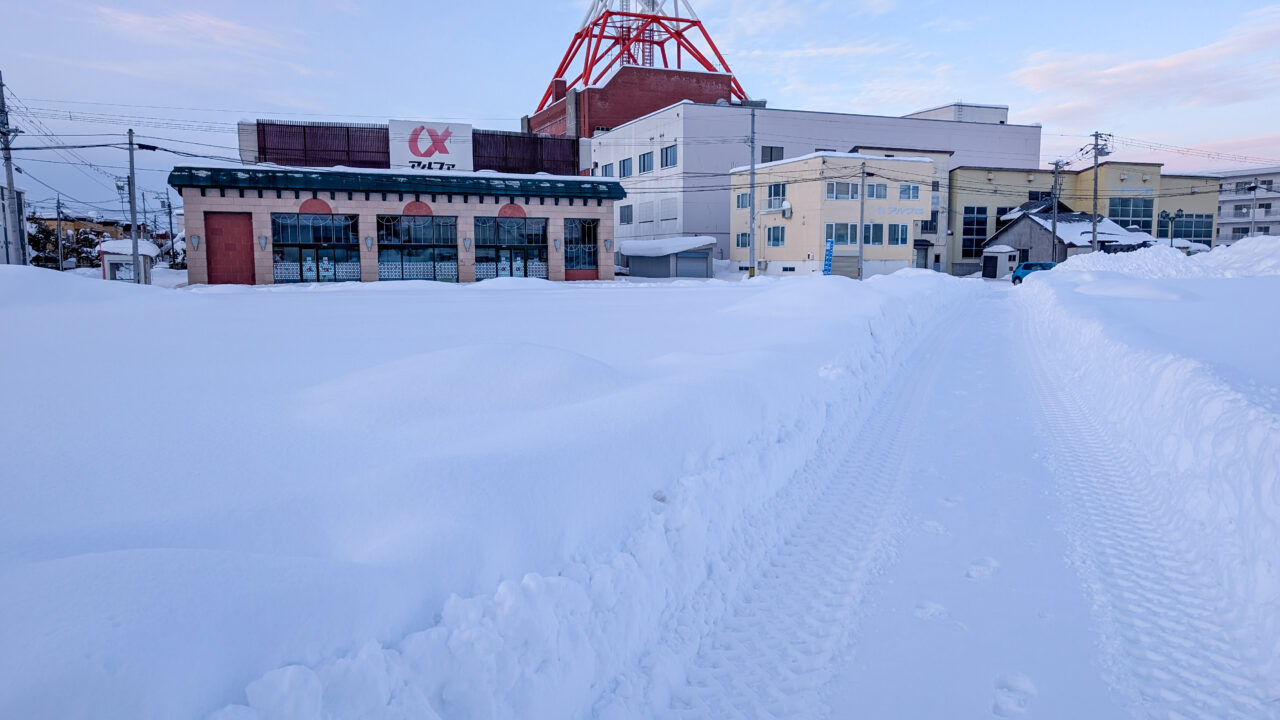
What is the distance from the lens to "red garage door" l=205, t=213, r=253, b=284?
122 feet

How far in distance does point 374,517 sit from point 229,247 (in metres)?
39.3

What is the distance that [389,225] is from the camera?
40156 mm

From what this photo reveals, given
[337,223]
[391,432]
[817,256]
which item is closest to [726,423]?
[391,432]

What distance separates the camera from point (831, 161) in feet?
158

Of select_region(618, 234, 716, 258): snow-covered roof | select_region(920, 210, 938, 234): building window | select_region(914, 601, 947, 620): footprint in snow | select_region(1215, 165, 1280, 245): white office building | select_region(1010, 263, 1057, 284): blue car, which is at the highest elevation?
select_region(1215, 165, 1280, 245): white office building

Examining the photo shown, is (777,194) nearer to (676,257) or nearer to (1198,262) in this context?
(676,257)

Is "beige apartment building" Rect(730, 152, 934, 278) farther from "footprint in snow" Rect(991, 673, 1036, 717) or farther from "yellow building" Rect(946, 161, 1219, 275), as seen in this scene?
"footprint in snow" Rect(991, 673, 1036, 717)

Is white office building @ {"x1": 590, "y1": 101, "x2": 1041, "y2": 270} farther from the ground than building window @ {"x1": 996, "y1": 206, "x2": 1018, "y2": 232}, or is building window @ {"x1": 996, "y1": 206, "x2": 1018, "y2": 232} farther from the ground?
white office building @ {"x1": 590, "y1": 101, "x2": 1041, "y2": 270}

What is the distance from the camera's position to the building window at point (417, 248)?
4016 centimetres

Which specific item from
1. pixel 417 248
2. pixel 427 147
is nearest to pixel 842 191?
pixel 417 248

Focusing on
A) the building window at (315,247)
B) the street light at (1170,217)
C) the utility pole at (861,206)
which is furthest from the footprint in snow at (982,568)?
the street light at (1170,217)

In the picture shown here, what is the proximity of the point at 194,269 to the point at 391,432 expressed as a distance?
37156 mm

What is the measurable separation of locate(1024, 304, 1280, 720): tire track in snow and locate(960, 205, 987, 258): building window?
6518 centimetres

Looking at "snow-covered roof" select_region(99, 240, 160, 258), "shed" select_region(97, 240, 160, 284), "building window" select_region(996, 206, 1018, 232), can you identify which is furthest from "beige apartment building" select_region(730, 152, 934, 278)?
"shed" select_region(97, 240, 160, 284)
